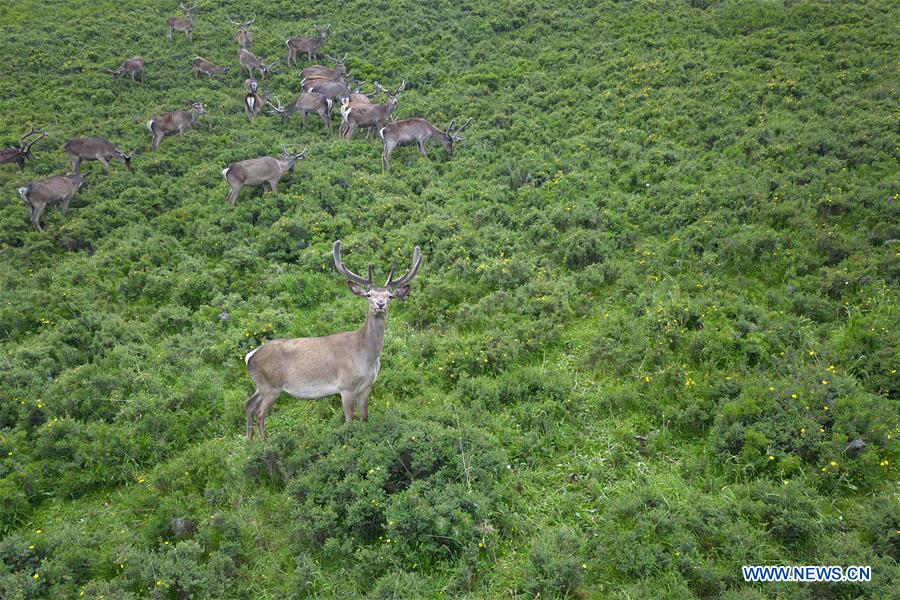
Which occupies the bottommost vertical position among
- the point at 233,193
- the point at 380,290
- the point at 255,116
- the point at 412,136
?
the point at 233,193

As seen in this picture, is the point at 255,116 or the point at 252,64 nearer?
the point at 255,116

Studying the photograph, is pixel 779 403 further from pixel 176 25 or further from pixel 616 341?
pixel 176 25

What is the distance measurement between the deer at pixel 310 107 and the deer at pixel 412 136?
11.7ft

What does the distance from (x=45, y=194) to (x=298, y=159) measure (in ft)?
23.0

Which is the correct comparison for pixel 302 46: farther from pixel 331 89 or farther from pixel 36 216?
pixel 36 216

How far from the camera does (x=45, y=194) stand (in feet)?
48.9

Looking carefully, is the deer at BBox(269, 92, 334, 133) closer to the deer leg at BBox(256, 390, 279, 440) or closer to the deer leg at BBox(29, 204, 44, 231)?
the deer leg at BBox(29, 204, 44, 231)

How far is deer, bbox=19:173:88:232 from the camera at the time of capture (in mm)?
14661

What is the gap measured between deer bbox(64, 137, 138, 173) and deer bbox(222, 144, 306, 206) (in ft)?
13.3

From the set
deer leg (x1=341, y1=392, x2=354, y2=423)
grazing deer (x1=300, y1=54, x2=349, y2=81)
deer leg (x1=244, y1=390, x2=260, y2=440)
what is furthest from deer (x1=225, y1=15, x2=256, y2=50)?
deer leg (x1=341, y1=392, x2=354, y2=423)

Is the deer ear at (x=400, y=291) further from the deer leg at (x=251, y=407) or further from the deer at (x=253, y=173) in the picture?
the deer at (x=253, y=173)

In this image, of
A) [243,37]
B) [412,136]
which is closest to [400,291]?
[412,136]

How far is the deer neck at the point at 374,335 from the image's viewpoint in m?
8.34

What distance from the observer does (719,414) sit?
788cm
